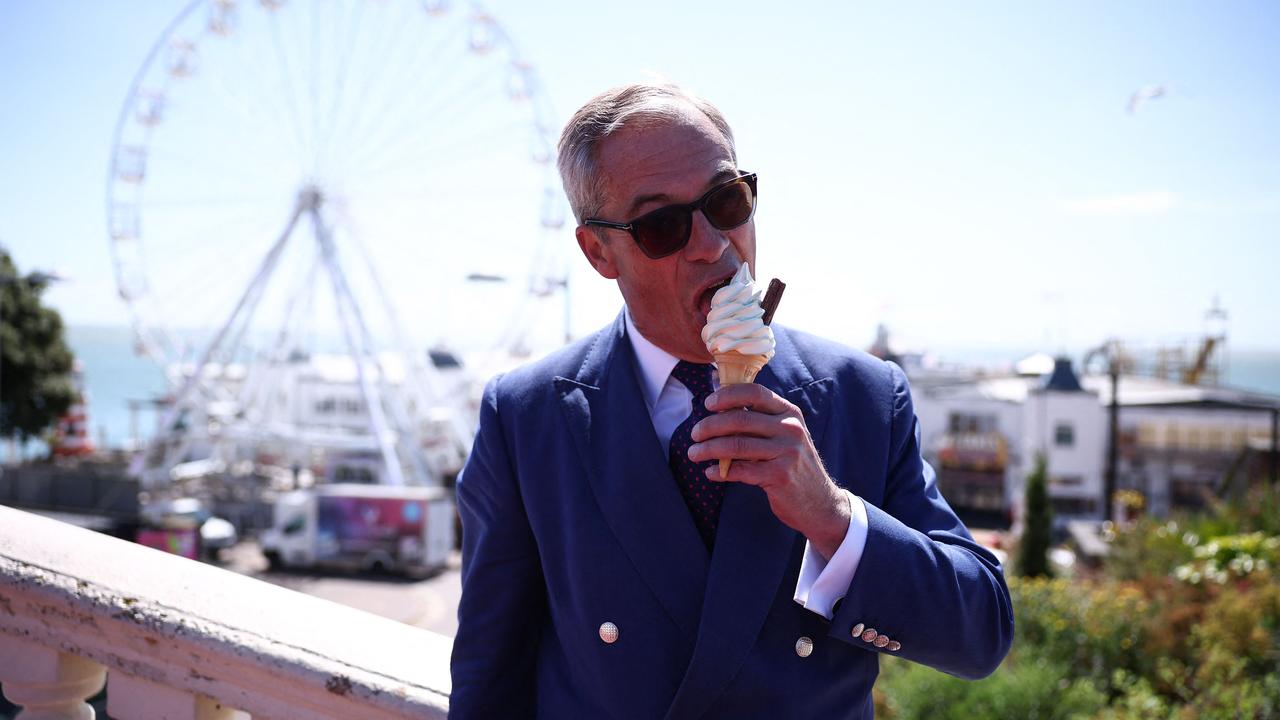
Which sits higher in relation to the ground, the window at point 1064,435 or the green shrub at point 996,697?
the green shrub at point 996,697

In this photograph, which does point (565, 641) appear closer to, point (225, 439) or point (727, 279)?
point (727, 279)

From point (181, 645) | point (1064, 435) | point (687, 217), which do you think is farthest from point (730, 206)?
point (1064, 435)

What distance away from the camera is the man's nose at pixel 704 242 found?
5.24ft

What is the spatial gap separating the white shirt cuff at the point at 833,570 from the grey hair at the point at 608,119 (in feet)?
2.17

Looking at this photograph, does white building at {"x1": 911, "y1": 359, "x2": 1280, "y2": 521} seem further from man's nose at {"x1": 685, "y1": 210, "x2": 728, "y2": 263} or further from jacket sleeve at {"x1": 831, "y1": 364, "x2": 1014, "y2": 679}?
man's nose at {"x1": 685, "y1": 210, "x2": 728, "y2": 263}

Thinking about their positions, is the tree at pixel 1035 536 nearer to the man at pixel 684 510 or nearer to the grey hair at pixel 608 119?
the man at pixel 684 510

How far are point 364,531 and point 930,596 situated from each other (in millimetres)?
25408

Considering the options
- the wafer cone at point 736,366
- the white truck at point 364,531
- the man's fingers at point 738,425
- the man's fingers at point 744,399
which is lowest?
the white truck at point 364,531

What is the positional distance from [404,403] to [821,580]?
1284 inches

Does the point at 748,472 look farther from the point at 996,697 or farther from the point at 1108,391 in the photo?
the point at 1108,391

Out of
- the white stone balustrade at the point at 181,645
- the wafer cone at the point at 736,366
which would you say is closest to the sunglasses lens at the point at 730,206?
the wafer cone at the point at 736,366

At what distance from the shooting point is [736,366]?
1.47 meters

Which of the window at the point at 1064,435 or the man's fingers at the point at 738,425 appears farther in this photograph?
the window at the point at 1064,435

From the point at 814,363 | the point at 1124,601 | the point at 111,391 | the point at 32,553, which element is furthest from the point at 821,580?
the point at 111,391
